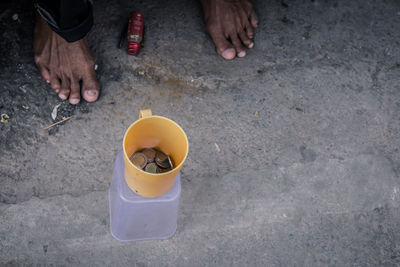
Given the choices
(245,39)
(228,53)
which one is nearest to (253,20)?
(245,39)

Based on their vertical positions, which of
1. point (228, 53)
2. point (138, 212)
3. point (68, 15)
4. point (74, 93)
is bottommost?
point (138, 212)

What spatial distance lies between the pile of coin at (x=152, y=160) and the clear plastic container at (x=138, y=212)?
8 cm

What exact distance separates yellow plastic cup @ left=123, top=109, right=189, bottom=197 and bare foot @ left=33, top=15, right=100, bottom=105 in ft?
1.87

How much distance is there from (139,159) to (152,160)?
0.15 feet

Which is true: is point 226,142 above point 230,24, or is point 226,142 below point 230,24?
below

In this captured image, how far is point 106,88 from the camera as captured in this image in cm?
189

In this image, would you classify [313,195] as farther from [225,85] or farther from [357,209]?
[225,85]

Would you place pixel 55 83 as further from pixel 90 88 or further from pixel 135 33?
pixel 135 33

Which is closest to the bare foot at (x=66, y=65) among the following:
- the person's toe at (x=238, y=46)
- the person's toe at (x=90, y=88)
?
the person's toe at (x=90, y=88)

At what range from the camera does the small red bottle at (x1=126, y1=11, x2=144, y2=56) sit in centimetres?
193

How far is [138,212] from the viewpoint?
1.55 metres

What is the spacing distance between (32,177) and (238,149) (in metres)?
0.89

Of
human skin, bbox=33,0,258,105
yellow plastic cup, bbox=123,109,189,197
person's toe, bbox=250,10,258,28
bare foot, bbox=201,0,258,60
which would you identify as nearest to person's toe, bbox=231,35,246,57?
bare foot, bbox=201,0,258,60

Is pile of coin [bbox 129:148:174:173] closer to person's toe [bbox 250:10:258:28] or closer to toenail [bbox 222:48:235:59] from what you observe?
toenail [bbox 222:48:235:59]
